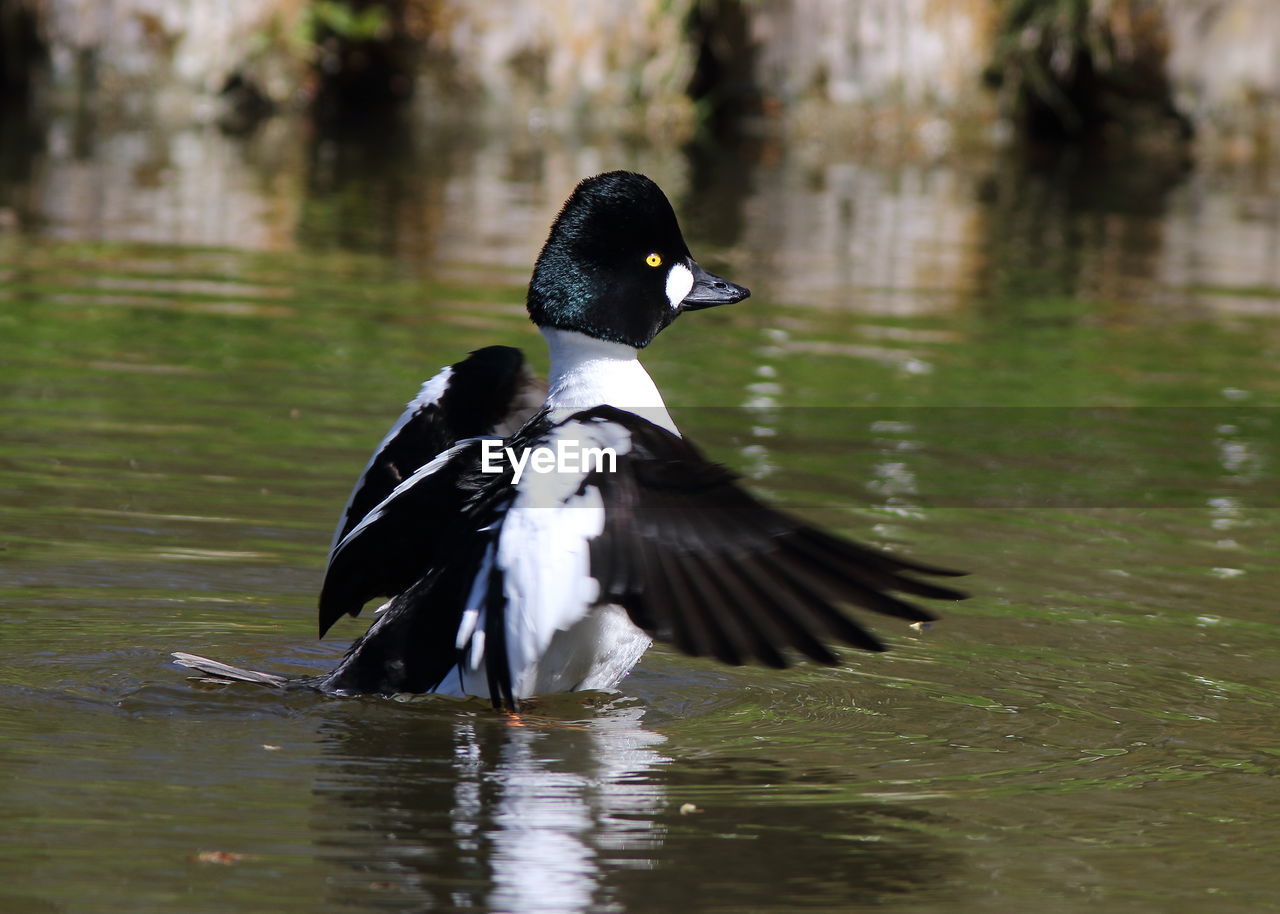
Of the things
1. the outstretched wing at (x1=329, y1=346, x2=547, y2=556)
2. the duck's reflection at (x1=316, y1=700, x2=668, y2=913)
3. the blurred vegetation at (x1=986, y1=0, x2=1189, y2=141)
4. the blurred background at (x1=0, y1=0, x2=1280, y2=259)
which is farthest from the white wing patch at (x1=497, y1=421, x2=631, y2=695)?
the blurred vegetation at (x1=986, y1=0, x2=1189, y2=141)

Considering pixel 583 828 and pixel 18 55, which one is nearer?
pixel 583 828

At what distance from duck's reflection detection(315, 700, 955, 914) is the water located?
0.01 meters

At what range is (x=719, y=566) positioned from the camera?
13.7ft

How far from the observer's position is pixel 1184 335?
10945 mm

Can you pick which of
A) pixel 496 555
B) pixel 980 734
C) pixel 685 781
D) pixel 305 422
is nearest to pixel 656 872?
pixel 685 781

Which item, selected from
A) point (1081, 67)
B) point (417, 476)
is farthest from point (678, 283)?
point (1081, 67)

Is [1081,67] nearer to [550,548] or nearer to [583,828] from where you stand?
[550,548]

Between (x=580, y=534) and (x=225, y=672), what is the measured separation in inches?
43.6

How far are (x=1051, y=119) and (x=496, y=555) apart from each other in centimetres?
1849

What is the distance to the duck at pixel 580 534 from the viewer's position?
13.4ft

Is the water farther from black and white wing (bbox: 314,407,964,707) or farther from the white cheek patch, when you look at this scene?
the white cheek patch

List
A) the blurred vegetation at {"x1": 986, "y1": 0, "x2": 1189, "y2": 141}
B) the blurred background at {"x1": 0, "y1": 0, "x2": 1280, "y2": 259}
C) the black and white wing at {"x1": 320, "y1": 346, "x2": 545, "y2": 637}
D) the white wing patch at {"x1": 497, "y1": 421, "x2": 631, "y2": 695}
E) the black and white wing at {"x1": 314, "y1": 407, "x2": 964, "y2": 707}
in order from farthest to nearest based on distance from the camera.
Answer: the blurred vegetation at {"x1": 986, "y1": 0, "x2": 1189, "y2": 141}, the blurred background at {"x1": 0, "y1": 0, "x2": 1280, "y2": 259}, the black and white wing at {"x1": 320, "y1": 346, "x2": 545, "y2": 637}, the white wing patch at {"x1": 497, "y1": 421, "x2": 631, "y2": 695}, the black and white wing at {"x1": 314, "y1": 407, "x2": 964, "y2": 707}

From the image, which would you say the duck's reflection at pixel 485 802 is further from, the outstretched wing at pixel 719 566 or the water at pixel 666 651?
the outstretched wing at pixel 719 566

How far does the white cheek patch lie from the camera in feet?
17.7
